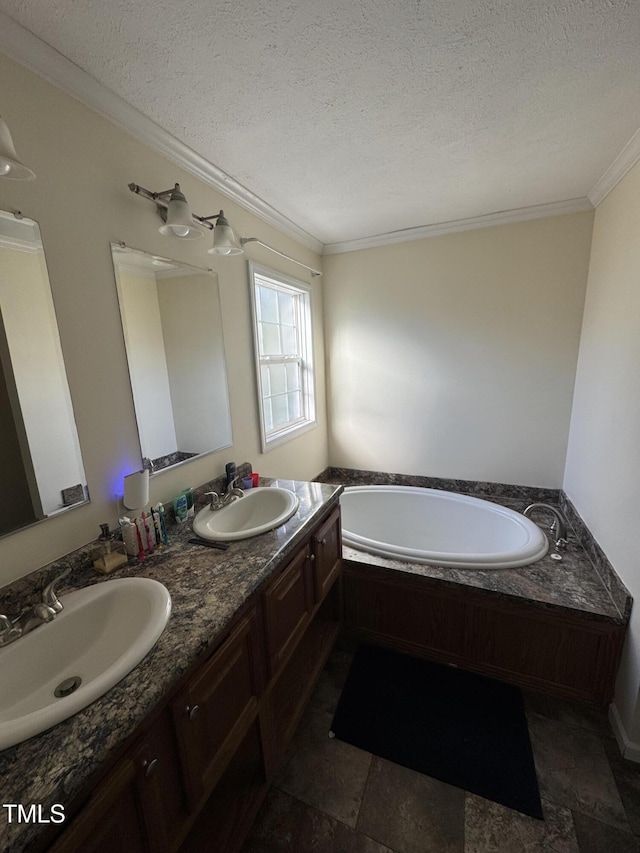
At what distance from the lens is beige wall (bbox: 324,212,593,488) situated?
222 cm

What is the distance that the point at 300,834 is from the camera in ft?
3.79

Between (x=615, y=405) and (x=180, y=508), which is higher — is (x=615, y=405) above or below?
above

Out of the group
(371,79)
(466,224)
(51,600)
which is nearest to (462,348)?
(466,224)

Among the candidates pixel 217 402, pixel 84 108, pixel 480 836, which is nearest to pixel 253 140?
pixel 84 108

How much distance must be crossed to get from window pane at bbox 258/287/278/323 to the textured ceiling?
63 centimetres

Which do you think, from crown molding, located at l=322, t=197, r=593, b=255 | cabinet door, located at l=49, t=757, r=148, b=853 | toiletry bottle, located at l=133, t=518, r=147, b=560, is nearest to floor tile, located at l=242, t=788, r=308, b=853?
cabinet door, located at l=49, t=757, r=148, b=853

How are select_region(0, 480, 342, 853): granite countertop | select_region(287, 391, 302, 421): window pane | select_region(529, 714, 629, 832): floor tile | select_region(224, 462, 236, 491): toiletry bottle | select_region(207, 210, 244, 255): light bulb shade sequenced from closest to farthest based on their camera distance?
select_region(0, 480, 342, 853): granite countertop
select_region(529, 714, 629, 832): floor tile
select_region(207, 210, 244, 255): light bulb shade
select_region(224, 462, 236, 491): toiletry bottle
select_region(287, 391, 302, 421): window pane

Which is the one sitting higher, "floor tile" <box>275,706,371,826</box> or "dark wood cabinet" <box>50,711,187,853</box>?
"dark wood cabinet" <box>50,711,187,853</box>

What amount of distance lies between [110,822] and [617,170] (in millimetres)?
2892

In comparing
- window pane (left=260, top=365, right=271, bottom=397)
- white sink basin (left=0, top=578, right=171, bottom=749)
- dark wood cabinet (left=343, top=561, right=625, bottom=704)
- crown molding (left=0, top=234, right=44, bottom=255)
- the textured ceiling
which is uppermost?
the textured ceiling

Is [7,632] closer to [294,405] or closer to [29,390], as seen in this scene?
[29,390]

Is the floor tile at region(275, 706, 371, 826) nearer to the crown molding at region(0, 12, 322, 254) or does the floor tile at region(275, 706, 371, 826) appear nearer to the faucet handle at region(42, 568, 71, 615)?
the faucet handle at region(42, 568, 71, 615)

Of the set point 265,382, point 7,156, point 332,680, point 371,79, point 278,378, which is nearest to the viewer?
point 7,156

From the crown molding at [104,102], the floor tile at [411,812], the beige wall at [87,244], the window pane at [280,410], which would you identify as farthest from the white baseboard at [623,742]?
the crown molding at [104,102]
